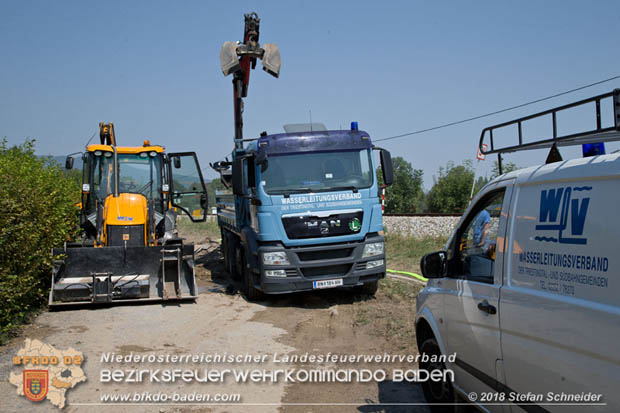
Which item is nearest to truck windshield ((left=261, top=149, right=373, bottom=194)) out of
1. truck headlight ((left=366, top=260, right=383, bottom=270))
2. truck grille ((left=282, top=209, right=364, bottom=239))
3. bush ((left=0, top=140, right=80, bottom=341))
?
truck grille ((left=282, top=209, right=364, bottom=239))

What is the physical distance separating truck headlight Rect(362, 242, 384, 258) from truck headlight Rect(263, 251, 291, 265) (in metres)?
1.45

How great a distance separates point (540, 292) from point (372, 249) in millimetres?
6708

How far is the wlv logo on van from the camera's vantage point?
2.61 meters

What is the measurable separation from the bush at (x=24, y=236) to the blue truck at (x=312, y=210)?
3300 millimetres

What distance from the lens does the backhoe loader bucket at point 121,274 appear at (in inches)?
349

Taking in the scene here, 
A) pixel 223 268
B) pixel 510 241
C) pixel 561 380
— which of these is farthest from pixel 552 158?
pixel 223 268

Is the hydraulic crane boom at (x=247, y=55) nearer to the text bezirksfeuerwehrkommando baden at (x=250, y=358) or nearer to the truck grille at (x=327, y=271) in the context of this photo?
the truck grille at (x=327, y=271)

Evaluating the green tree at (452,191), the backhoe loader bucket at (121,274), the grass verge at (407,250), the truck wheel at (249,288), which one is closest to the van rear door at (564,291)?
the truck wheel at (249,288)

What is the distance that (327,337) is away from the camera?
759cm

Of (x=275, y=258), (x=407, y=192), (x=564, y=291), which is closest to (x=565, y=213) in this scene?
(x=564, y=291)

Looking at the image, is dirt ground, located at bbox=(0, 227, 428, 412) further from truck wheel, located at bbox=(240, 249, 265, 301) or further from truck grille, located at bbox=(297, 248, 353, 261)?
truck grille, located at bbox=(297, 248, 353, 261)

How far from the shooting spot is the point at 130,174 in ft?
36.8

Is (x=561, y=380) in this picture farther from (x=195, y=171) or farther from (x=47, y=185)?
(x=195, y=171)

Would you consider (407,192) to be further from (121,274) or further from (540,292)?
(540,292)
